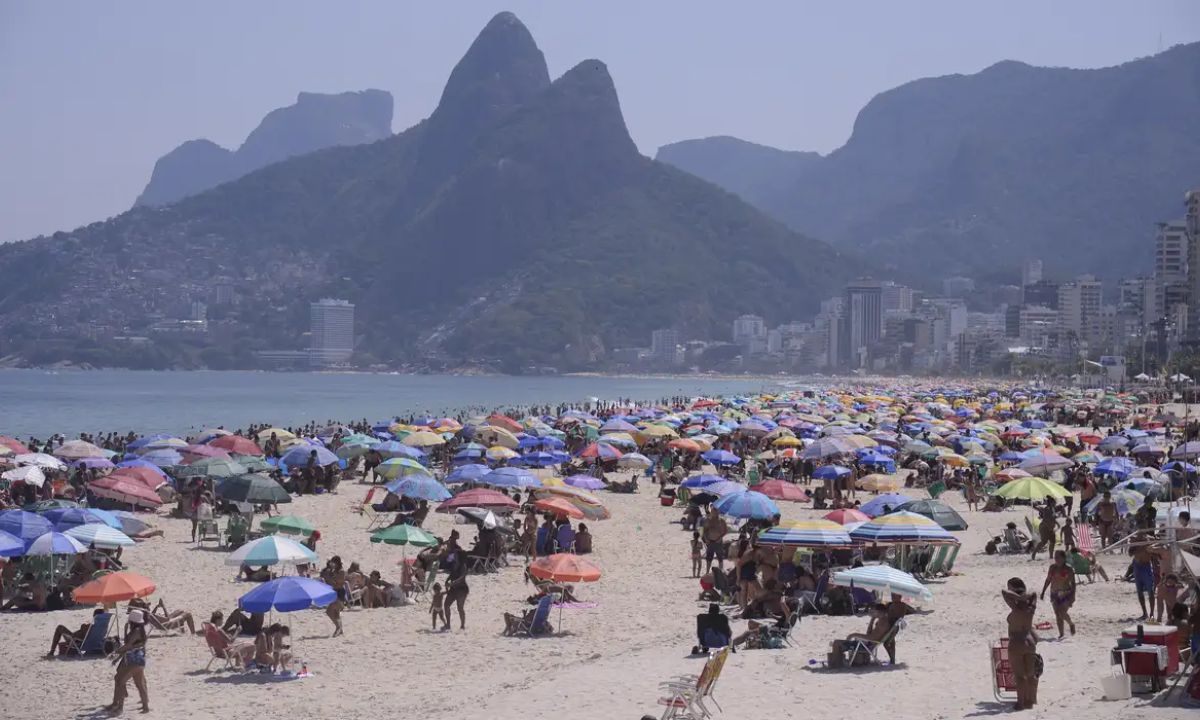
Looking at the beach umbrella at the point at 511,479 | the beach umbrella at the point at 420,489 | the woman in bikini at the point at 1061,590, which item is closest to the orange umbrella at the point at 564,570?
the woman in bikini at the point at 1061,590

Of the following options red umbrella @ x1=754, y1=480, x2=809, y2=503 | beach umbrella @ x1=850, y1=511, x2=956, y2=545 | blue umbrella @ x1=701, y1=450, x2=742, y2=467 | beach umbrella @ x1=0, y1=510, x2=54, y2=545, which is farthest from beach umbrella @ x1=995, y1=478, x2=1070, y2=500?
beach umbrella @ x1=0, y1=510, x2=54, y2=545

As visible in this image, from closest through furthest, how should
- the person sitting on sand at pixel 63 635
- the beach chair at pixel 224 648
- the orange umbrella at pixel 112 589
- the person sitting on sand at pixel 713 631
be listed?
the person sitting on sand at pixel 713 631, the beach chair at pixel 224 648, the person sitting on sand at pixel 63 635, the orange umbrella at pixel 112 589

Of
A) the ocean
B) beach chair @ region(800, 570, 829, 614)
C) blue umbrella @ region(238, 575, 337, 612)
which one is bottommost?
the ocean

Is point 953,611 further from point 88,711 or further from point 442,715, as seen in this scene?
point 88,711

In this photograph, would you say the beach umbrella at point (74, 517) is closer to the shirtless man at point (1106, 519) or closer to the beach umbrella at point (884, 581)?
the beach umbrella at point (884, 581)

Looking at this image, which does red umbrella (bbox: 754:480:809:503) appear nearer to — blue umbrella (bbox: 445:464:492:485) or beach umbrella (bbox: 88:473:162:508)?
blue umbrella (bbox: 445:464:492:485)

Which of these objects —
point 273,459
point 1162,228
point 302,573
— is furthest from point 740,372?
point 302,573
